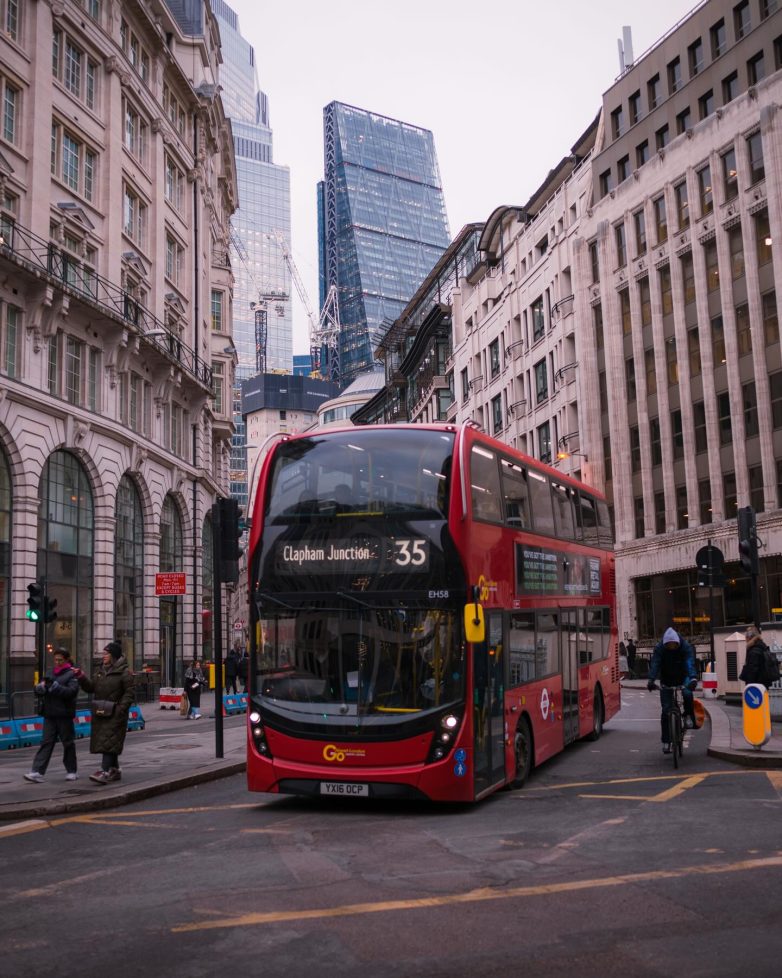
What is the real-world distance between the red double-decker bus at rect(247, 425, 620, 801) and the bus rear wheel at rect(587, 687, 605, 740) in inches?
235

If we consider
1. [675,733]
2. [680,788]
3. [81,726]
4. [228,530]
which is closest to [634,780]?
[680,788]

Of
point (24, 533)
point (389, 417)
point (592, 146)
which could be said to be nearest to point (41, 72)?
point (24, 533)

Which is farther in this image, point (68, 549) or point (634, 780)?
point (68, 549)

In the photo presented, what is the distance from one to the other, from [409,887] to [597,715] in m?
11.4

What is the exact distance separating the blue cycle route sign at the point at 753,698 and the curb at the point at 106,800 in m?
7.54

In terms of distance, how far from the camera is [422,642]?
11.0 metres

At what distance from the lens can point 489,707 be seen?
1148cm

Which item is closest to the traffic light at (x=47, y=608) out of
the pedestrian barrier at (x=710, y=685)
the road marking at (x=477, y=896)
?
the pedestrian barrier at (x=710, y=685)

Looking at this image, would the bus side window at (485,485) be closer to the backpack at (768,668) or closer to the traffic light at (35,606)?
the backpack at (768,668)

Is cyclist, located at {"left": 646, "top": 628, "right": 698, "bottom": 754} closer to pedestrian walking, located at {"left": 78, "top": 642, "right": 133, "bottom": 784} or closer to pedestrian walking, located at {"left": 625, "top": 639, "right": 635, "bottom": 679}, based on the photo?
pedestrian walking, located at {"left": 78, "top": 642, "right": 133, "bottom": 784}

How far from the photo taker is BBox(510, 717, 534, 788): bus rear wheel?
1262 cm

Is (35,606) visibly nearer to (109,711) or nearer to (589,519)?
(109,711)

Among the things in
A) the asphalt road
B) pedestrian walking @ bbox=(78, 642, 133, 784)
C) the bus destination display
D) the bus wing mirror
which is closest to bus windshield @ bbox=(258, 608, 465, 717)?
the bus wing mirror

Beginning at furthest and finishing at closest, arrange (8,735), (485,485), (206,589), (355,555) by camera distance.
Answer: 1. (206,589)
2. (8,735)
3. (485,485)
4. (355,555)
